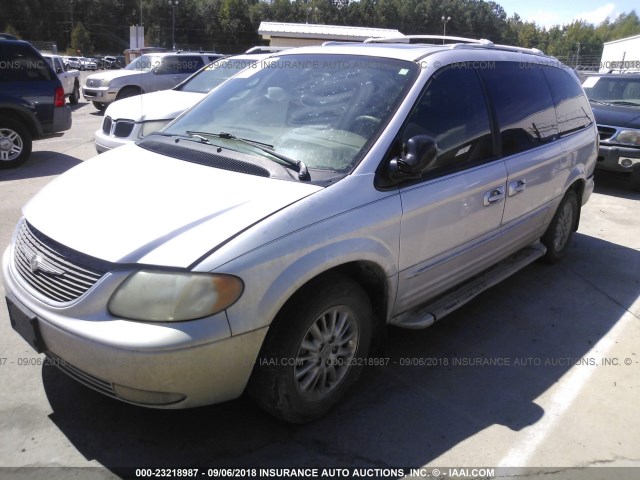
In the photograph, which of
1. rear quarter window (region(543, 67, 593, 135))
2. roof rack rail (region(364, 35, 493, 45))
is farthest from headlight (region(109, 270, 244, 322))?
rear quarter window (region(543, 67, 593, 135))

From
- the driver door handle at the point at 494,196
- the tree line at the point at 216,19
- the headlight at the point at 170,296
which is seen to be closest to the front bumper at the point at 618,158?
the driver door handle at the point at 494,196

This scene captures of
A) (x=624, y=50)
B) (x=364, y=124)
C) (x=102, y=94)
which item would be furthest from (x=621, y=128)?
(x=624, y=50)

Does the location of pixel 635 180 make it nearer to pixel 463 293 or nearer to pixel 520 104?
pixel 520 104

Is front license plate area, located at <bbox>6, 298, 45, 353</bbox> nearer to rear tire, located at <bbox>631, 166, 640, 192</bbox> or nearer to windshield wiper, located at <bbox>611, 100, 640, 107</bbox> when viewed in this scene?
rear tire, located at <bbox>631, 166, 640, 192</bbox>

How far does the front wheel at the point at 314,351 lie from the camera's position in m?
2.60

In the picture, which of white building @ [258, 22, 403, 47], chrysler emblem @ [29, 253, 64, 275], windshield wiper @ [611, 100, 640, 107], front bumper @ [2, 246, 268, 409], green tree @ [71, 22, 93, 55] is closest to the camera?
front bumper @ [2, 246, 268, 409]

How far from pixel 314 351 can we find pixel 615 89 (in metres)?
9.88

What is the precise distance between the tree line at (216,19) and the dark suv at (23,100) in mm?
58486

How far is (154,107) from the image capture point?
7.81 meters

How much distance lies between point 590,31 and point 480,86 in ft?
425

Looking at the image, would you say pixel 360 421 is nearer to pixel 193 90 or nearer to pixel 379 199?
pixel 379 199

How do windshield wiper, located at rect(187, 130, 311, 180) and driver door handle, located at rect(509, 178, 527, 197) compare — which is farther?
driver door handle, located at rect(509, 178, 527, 197)

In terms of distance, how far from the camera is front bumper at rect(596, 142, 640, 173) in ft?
27.9

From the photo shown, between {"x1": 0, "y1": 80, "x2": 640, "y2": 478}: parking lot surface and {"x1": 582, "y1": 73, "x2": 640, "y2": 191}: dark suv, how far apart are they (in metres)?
5.00
